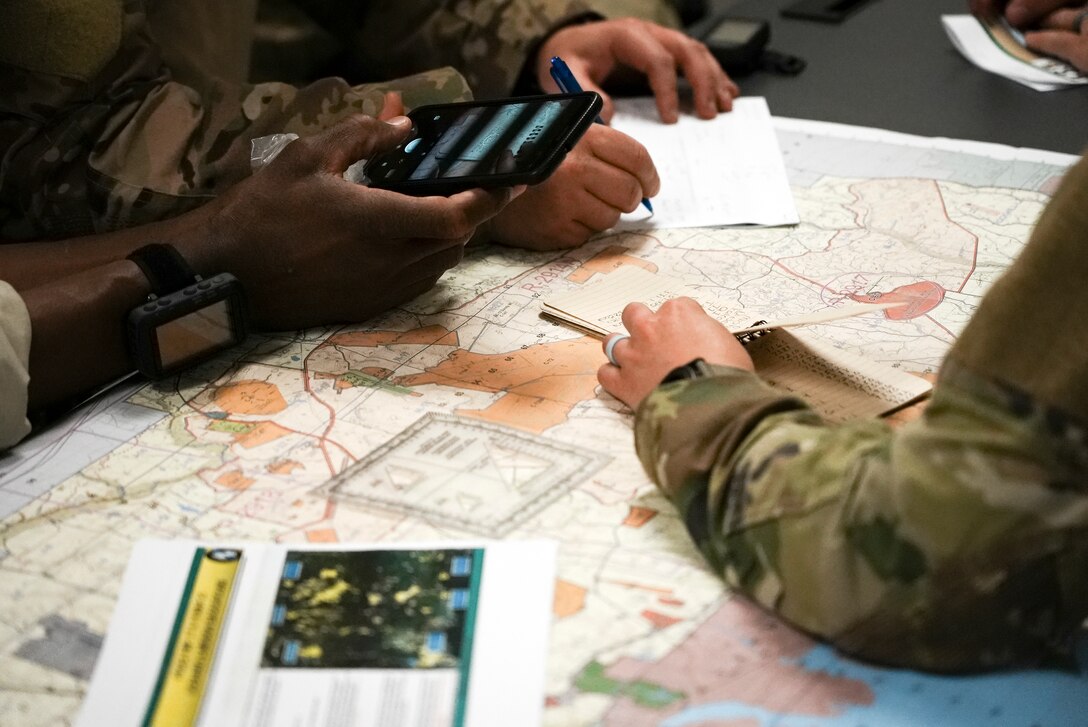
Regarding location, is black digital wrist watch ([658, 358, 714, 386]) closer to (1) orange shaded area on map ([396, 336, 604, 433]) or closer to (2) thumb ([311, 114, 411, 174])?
(1) orange shaded area on map ([396, 336, 604, 433])

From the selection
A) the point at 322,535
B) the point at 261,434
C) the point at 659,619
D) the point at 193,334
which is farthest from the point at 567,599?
the point at 193,334

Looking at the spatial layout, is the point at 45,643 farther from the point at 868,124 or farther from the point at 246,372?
the point at 868,124

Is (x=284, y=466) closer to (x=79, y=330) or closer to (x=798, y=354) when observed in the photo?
(x=79, y=330)

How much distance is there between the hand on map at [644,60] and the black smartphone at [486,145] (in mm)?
362

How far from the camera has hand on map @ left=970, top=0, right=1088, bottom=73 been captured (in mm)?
1394

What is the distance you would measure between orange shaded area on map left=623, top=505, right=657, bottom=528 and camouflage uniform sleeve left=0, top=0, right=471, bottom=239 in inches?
21.9

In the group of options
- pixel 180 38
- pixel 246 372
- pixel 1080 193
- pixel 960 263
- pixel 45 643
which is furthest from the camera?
pixel 180 38

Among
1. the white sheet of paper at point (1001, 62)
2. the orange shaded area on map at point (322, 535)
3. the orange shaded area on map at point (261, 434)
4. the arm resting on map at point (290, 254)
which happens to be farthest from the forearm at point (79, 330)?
the white sheet of paper at point (1001, 62)

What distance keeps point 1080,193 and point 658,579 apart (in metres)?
0.32

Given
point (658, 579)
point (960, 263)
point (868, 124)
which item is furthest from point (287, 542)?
point (868, 124)

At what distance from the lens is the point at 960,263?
40.6 inches

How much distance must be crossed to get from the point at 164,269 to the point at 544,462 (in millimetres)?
376

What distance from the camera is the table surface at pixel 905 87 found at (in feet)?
4.21

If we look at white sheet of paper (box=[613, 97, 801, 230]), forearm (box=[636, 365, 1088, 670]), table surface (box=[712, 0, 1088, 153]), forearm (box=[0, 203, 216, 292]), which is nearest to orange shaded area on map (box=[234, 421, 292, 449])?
forearm (box=[0, 203, 216, 292])
